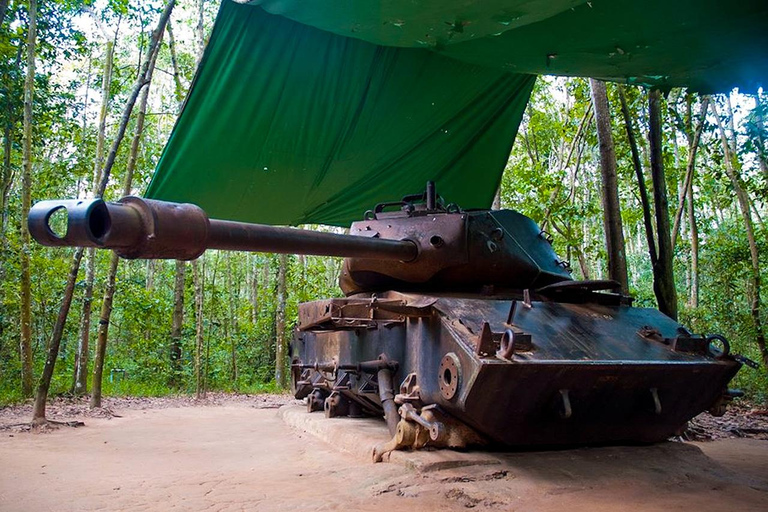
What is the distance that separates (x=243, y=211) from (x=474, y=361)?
11.1 ft

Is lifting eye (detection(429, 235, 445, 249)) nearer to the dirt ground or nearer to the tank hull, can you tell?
the tank hull

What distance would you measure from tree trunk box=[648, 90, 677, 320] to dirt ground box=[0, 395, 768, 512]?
142 cm

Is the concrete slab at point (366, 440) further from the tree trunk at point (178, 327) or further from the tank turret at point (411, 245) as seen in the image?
the tree trunk at point (178, 327)

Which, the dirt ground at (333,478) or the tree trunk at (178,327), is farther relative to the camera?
the tree trunk at (178,327)

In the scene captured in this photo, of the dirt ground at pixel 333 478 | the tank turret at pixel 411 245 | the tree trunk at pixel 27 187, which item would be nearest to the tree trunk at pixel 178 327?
the tree trunk at pixel 27 187

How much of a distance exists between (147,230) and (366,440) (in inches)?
110

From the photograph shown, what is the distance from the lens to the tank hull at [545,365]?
12.9 feet

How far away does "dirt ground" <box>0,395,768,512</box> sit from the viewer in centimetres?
352

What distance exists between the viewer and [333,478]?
4.12 metres

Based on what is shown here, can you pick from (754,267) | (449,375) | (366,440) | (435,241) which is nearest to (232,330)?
(754,267)

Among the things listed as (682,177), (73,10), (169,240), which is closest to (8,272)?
(73,10)

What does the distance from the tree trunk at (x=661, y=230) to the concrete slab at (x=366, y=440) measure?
2817 mm

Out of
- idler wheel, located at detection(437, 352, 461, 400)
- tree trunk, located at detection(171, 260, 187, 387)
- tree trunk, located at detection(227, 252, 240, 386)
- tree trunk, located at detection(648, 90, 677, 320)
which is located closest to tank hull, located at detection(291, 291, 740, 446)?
idler wheel, located at detection(437, 352, 461, 400)

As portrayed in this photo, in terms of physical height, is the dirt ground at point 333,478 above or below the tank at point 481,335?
below
